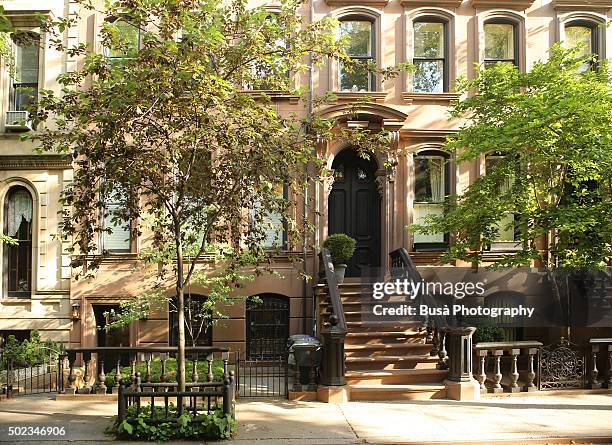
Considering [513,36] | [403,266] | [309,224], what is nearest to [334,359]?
[309,224]

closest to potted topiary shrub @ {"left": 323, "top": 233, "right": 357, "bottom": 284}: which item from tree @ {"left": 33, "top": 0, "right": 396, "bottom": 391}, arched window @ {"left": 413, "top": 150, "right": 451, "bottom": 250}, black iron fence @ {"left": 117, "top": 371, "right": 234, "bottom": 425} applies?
arched window @ {"left": 413, "top": 150, "right": 451, "bottom": 250}

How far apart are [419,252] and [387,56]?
5.09 metres

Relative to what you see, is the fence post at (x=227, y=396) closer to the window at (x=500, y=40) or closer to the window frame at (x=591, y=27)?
the window at (x=500, y=40)

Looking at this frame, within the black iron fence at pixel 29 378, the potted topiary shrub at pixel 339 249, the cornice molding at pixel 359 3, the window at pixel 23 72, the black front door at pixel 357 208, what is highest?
the cornice molding at pixel 359 3

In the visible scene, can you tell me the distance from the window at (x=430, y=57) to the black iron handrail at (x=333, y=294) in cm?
545

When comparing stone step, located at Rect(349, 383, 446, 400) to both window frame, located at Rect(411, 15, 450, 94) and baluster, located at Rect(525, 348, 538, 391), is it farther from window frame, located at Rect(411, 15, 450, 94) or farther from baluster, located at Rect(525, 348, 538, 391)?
window frame, located at Rect(411, 15, 450, 94)

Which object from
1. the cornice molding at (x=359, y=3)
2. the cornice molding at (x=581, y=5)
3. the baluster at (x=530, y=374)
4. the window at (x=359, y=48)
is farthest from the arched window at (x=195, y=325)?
the cornice molding at (x=581, y=5)

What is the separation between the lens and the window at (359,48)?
15.9 m

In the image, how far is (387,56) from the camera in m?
15.9

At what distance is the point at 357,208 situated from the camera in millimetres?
15969

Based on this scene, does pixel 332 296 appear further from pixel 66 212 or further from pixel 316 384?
pixel 66 212

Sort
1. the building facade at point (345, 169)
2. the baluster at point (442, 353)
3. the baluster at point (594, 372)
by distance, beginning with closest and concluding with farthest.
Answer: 1. the baluster at point (594, 372)
2. the baluster at point (442, 353)
3. the building facade at point (345, 169)

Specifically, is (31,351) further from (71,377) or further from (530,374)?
(530,374)

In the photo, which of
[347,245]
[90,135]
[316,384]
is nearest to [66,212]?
[90,135]
